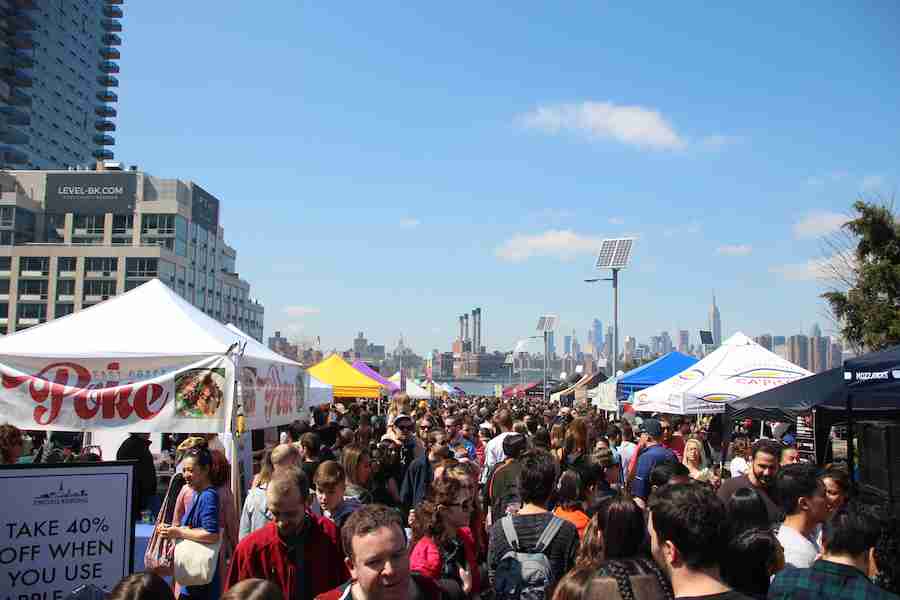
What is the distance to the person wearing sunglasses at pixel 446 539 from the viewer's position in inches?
161

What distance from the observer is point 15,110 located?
110938mm

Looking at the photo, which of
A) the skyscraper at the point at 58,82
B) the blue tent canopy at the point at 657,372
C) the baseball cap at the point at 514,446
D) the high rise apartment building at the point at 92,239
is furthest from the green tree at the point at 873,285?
the skyscraper at the point at 58,82

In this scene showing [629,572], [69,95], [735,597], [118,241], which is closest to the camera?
[735,597]

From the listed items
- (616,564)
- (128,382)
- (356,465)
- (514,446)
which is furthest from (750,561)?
(128,382)

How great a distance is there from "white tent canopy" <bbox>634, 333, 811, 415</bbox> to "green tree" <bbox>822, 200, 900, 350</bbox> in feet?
19.4

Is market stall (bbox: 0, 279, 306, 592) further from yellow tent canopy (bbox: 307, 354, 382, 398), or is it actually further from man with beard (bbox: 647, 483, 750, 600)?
yellow tent canopy (bbox: 307, 354, 382, 398)

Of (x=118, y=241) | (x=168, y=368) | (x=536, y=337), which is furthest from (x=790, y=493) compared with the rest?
(x=118, y=241)

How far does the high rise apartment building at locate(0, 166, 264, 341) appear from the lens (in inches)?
3989

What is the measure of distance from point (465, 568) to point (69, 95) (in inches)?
5502

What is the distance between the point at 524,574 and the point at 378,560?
4.96 ft

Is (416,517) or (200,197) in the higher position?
(200,197)

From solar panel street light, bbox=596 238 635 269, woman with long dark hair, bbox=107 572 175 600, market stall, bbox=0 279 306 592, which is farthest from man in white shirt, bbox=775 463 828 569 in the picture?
solar panel street light, bbox=596 238 635 269

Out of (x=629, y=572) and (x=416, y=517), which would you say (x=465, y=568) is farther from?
(x=629, y=572)

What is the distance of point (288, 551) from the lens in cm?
395
